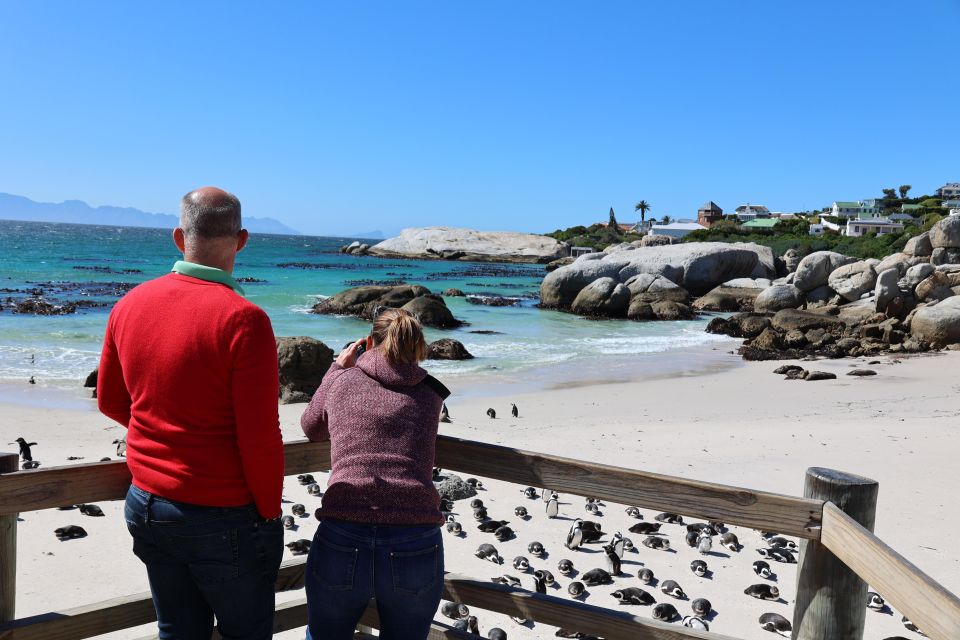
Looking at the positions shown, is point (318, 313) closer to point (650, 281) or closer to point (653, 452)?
point (650, 281)

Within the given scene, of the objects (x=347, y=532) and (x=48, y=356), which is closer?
(x=347, y=532)

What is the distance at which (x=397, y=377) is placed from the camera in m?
2.73

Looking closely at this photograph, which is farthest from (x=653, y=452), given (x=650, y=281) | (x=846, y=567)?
(x=650, y=281)

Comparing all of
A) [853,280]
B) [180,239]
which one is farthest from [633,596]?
[853,280]

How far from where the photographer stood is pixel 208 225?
8.19 feet

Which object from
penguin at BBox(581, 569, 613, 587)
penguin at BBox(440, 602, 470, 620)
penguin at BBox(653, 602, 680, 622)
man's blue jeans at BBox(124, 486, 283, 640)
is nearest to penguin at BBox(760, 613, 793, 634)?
penguin at BBox(653, 602, 680, 622)

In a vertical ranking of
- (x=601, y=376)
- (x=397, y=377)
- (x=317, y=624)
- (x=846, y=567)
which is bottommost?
(x=601, y=376)

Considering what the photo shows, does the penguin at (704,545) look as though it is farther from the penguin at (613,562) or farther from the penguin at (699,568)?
the penguin at (613,562)

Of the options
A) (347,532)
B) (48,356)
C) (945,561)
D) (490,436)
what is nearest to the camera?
(347,532)

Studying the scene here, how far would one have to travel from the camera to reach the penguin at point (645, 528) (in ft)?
21.0

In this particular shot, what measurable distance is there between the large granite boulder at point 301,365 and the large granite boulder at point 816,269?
24.1 metres

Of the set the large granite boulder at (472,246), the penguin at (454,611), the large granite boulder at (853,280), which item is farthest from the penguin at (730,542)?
the large granite boulder at (472,246)

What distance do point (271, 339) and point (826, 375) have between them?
15827 millimetres

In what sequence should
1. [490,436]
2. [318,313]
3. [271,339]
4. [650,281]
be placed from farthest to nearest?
[650,281]
[318,313]
[490,436]
[271,339]
